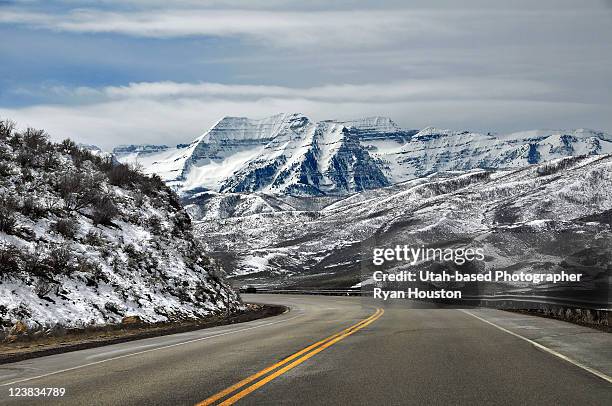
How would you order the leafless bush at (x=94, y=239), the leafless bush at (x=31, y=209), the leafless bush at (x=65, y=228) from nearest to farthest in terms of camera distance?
the leafless bush at (x=31, y=209)
the leafless bush at (x=65, y=228)
the leafless bush at (x=94, y=239)

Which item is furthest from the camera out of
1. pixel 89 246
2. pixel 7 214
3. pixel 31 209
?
pixel 89 246

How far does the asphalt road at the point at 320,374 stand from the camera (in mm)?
8188

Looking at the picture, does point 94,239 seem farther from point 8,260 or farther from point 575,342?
point 575,342

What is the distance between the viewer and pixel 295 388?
8.80m

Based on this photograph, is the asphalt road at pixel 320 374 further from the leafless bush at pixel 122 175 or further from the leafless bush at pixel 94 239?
the leafless bush at pixel 122 175

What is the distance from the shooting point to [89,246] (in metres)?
26.1

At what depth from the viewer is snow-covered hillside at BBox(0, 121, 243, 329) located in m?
20.9

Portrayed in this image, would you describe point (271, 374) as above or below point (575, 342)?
above

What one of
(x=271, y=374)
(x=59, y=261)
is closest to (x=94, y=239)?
(x=59, y=261)

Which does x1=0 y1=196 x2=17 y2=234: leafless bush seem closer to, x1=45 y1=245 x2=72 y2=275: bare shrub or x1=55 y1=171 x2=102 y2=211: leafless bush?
x1=45 y1=245 x2=72 y2=275: bare shrub

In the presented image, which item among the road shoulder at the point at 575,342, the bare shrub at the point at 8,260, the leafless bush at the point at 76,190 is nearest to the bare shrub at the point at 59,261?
the bare shrub at the point at 8,260

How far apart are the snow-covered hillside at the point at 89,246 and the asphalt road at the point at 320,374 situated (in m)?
6.42

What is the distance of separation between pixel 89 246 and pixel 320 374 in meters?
18.4

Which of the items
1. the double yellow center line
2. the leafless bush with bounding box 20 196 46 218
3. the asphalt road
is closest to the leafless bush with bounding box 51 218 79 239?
the leafless bush with bounding box 20 196 46 218
